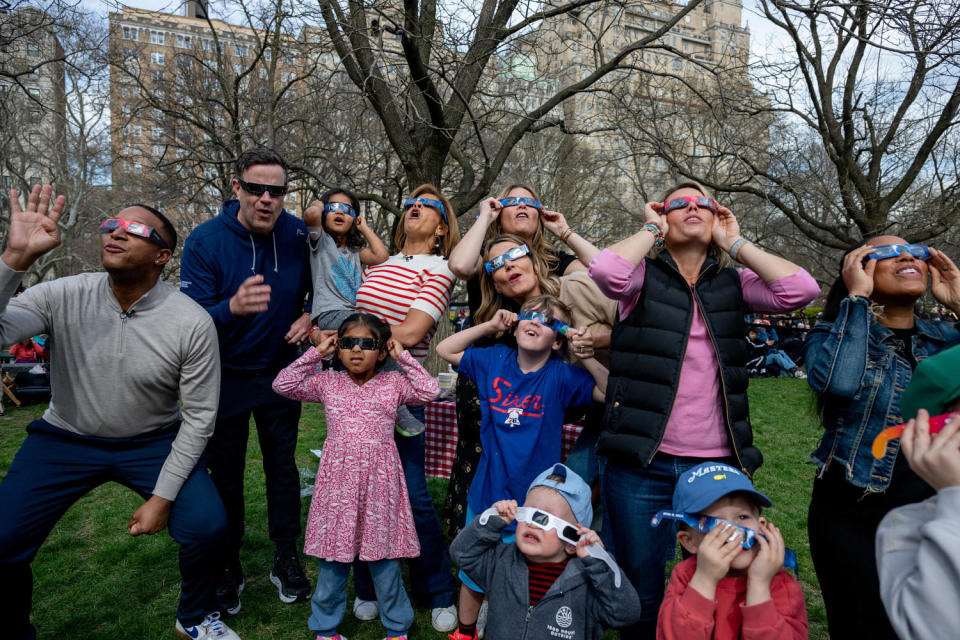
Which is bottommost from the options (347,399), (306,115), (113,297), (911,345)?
(347,399)

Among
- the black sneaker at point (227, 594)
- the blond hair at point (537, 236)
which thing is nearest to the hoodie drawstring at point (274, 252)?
the blond hair at point (537, 236)

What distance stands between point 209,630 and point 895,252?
366cm

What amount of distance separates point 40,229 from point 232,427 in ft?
4.82

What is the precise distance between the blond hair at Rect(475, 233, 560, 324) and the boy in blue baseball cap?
1.32m

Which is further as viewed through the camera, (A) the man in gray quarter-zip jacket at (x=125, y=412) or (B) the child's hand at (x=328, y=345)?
(B) the child's hand at (x=328, y=345)

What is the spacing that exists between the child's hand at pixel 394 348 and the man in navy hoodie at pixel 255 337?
70 cm

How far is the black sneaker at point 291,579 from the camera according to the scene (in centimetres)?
370

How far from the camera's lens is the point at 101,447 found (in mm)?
2955

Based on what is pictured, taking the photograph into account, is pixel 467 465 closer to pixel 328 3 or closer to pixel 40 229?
pixel 40 229

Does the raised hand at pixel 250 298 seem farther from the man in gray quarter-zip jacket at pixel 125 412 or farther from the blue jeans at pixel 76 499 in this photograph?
the blue jeans at pixel 76 499

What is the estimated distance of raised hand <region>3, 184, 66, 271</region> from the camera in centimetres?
245

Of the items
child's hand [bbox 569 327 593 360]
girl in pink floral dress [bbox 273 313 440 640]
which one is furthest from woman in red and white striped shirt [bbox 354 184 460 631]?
child's hand [bbox 569 327 593 360]

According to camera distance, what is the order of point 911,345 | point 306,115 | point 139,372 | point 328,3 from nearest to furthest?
point 911,345 < point 139,372 < point 328,3 < point 306,115

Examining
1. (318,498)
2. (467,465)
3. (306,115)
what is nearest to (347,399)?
(318,498)
